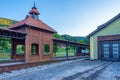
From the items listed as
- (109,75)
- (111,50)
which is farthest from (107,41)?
(109,75)

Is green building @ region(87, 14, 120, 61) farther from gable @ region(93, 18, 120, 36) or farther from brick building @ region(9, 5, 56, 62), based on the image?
brick building @ region(9, 5, 56, 62)

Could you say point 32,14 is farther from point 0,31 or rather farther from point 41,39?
point 0,31

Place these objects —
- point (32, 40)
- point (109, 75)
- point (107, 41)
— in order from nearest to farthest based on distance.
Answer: point (109, 75) → point (107, 41) → point (32, 40)

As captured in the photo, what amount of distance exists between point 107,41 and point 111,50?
47.0 inches

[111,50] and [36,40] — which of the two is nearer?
[111,50]

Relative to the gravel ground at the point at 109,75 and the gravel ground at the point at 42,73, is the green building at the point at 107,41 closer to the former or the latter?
the gravel ground at the point at 42,73

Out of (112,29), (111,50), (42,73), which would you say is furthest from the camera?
(112,29)

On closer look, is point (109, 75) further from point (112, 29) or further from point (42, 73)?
point (112, 29)

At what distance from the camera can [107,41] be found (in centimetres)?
1870

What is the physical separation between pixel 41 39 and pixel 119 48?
9.99m

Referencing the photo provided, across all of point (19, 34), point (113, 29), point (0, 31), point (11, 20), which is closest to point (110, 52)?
point (113, 29)

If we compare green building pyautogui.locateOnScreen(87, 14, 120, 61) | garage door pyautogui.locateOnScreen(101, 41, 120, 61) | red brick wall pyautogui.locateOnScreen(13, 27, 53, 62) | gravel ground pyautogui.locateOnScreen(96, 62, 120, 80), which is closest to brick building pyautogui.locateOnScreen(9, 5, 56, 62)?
red brick wall pyautogui.locateOnScreen(13, 27, 53, 62)

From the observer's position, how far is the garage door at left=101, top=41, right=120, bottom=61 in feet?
59.0

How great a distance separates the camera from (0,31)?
14.4 m
